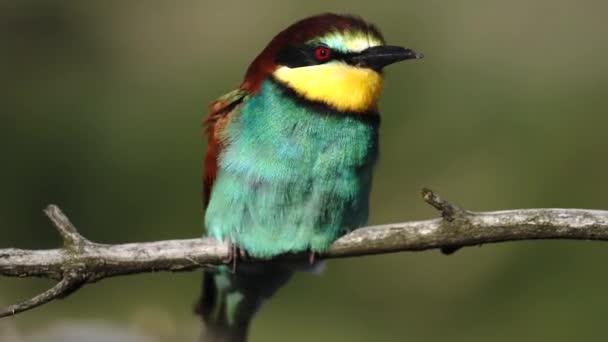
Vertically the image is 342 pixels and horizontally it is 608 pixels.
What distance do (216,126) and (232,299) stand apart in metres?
0.55

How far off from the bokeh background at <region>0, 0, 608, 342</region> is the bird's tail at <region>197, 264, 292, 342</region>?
0.17 metres

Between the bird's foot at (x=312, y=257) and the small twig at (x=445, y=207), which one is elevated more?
the small twig at (x=445, y=207)

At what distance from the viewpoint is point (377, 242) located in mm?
2865

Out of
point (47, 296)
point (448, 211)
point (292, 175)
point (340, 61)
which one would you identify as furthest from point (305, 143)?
point (47, 296)

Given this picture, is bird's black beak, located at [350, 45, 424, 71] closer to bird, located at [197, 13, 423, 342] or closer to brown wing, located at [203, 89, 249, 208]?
bird, located at [197, 13, 423, 342]

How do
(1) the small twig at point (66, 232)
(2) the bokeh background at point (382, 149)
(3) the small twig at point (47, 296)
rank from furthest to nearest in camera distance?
1. (2) the bokeh background at point (382, 149)
2. (1) the small twig at point (66, 232)
3. (3) the small twig at point (47, 296)

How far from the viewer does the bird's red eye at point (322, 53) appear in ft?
10.4

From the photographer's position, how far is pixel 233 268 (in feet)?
10.5

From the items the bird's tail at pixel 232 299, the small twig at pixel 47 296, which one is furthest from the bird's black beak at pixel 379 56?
the small twig at pixel 47 296

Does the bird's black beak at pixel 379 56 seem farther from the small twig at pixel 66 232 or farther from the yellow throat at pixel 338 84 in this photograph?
the small twig at pixel 66 232

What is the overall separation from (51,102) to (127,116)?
435 mm

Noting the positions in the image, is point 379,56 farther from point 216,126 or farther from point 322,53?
point 216,126

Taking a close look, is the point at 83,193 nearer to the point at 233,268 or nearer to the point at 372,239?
the point at 233,268

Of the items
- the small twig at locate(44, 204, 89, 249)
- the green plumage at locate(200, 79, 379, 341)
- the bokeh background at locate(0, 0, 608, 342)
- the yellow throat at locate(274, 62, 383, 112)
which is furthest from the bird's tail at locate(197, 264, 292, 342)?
the small twig at locate(44, 204, 89, 249)
